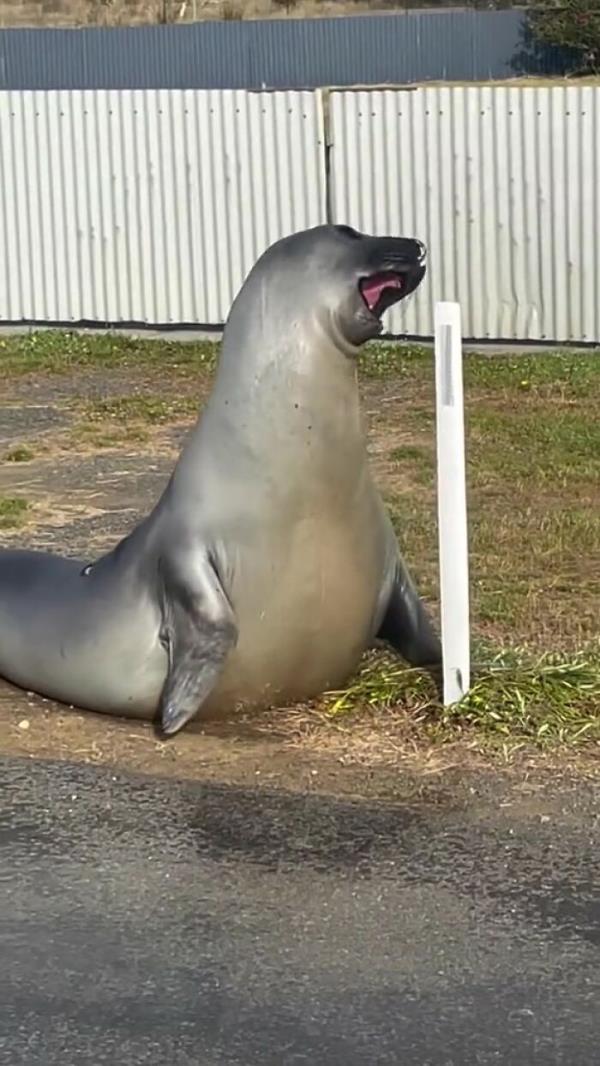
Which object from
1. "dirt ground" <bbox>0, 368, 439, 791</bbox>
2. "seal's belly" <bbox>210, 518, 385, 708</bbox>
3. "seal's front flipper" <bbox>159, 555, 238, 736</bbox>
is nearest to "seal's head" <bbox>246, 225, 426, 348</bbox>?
"seal's belly" <bbox>210, 518, 385, 708</bbox>

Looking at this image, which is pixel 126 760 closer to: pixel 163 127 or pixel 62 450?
pixel 62 450

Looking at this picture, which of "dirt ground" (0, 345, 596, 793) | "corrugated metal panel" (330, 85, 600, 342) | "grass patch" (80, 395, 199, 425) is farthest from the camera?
"corrugated metal panel" (330, 85, 600, 342)

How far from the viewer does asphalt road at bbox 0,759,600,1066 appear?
449 centimetres

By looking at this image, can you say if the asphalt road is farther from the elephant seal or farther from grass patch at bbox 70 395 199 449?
grass patch at bbox 70 395 199 449

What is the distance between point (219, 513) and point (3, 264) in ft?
33.5

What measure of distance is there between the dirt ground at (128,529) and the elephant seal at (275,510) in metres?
0.15

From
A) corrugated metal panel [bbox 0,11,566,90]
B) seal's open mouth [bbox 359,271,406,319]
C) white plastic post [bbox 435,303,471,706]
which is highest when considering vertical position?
corrugated metal panel [bbox 0,11,566,90]

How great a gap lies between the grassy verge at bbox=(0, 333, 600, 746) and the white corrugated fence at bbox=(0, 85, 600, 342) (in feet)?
1.32

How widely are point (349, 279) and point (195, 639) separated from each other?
48.4 inches

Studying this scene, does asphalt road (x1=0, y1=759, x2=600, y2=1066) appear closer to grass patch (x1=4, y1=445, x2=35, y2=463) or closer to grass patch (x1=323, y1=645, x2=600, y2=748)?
grass patch (x1=323, y1=645, x2=600, y2=748)

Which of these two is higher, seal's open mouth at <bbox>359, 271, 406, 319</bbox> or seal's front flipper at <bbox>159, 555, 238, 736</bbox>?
seal's open mouth at <bbox>359, 271, 406, 319</bbox>

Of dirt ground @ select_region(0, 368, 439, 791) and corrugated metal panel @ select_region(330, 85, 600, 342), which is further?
corrugated metal panel @ select_region(330, 85, 600, 342)

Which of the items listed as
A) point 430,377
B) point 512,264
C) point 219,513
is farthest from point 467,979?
point 512,264

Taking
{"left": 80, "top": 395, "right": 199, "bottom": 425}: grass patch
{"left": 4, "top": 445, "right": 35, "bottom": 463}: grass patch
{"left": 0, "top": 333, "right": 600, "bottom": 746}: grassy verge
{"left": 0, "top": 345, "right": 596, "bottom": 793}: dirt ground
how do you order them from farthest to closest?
{"left": 80, "top": 395, "right": 199, "bottom": 425}: grass patch < {"left": 4, "top": 445, "right": 35, "bottom": 463}: grass patch < {"left": 0, "top": 333, "right": 600, "bottom": 746}: grassy verge < {"left": 0, "top": 345, "right": 596, "bottom": 793}: dirt ground
